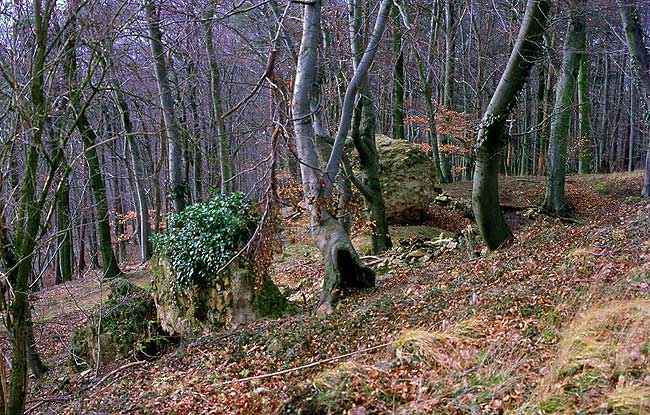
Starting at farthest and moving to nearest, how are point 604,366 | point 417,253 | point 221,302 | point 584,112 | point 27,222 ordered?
point 584,112 < point 417,253 < point 221,302 < point 27,222 < point 604,366

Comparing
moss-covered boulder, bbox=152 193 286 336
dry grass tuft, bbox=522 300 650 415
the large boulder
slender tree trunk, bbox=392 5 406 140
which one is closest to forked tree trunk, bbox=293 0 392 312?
moss-covered boulder, bbox=152 193 286 336

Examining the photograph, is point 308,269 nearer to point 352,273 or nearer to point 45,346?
point 352,273

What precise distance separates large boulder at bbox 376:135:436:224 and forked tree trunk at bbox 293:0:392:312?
6.33 m

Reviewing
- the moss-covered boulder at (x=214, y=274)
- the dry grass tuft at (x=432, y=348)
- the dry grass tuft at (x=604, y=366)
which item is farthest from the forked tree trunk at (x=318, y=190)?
the dry grass tuft at (x=604, y=366)

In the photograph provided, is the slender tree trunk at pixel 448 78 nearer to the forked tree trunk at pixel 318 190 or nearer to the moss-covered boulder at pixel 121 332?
the forked tree trunk at pixel 318 190

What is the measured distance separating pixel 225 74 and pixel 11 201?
18055 millimetres

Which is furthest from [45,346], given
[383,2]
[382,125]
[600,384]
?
[382,125]

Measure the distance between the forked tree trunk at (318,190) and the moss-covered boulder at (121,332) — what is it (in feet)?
11.3

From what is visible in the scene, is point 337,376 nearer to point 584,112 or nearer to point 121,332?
point 121,332

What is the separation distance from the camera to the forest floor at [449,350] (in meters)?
3.27

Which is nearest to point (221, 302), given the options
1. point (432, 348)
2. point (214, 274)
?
point (214, 274)

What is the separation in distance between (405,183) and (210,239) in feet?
23.0

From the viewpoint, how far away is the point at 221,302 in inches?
324

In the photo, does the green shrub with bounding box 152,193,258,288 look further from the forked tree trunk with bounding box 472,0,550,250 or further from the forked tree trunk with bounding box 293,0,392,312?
the forked tree trunk with bounding box 472,0,550,250
